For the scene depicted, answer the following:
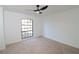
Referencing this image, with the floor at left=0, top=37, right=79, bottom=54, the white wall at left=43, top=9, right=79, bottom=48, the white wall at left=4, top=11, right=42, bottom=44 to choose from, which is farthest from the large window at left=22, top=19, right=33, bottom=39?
the floor at left=0, top=37, right=79, bottom=54

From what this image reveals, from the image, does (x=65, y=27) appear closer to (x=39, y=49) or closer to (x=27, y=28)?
(x=39, y=49)

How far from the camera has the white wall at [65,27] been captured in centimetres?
426

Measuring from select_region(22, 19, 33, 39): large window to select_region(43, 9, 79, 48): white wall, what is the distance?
1.56 m

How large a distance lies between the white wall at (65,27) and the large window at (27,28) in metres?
1.56

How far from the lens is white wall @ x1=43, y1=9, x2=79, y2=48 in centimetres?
426

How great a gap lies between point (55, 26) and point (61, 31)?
735 mm

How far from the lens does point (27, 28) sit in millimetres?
6898

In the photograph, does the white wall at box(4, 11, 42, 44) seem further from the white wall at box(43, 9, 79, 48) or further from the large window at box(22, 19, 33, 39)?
the white wall at box(43, 9, 79, 48)

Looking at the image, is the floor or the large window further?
the large window

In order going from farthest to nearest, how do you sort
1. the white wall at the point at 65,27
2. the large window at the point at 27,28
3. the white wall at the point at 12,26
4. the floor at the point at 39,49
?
the large window at the point at 27,28 → the white wall at the point at 12,26 → the white wall at the point at 65,27 → the floor at the point at 39,49

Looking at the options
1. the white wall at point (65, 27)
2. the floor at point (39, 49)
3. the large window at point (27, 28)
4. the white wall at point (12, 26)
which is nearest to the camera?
the floor at point (39, 49)

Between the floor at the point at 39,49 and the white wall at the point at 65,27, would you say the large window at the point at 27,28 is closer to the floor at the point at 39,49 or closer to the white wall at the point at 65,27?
the white wall at the point at 65,27

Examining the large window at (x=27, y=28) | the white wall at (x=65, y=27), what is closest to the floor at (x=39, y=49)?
the white wall at (x=65, y=27)
